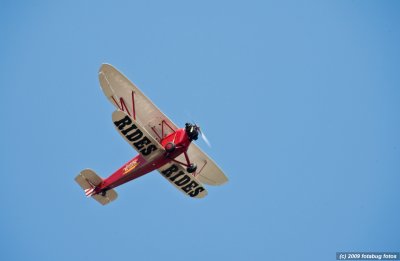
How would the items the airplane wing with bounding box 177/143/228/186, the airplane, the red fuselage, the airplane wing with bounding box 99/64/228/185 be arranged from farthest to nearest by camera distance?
the airplane wing with bounding box 177/143/228/186 → the airplane wing with bounding box 99/64/228/185 → the red fuselage → the airplane

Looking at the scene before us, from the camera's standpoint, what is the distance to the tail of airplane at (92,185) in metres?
22.5

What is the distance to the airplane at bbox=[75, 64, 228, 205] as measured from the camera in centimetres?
2006

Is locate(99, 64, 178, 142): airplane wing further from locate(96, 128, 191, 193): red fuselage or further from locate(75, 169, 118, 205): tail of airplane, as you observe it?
locate(75, 169, 118, 205): tail of airplane

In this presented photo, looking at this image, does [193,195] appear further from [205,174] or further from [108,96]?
[108,96]

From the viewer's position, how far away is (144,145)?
66.2ft

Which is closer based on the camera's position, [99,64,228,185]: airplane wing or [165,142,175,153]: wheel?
[165,142,175,153]: wheel

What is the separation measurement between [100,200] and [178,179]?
3569 mm

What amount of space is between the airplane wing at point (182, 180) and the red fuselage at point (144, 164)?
1.18m

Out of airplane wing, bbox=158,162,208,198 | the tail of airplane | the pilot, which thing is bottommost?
the tail of airplane

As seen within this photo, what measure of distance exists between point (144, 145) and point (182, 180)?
130 inches

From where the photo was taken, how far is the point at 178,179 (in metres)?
22.8

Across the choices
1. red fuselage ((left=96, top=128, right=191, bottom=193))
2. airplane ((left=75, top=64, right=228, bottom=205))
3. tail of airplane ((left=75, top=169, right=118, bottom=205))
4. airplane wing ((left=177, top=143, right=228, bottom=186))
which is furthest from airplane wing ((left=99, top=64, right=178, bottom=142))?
tail of airplane ((left=75, top=169, right=118, bottom=205))

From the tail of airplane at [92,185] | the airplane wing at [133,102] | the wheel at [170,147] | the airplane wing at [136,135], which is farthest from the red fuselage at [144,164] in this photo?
the airplane wing at [133,102]

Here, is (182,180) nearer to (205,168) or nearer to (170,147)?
(205,168)
